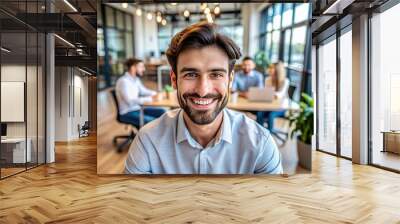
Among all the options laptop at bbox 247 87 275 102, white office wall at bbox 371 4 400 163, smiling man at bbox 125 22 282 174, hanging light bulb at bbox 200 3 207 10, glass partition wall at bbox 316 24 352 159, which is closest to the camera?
smiling man at bbox 125 22 282 174

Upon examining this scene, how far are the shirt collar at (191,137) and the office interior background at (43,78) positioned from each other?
51.4 inches

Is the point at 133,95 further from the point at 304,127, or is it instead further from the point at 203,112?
the point at 304,127

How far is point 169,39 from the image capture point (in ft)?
18.1

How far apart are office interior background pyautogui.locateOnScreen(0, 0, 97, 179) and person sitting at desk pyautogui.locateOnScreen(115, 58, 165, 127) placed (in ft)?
1.66

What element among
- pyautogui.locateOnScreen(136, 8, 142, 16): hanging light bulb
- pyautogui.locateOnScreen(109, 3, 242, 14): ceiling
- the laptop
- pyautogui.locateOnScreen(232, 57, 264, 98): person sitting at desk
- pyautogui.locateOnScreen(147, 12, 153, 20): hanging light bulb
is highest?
pyautogui.locateOnScreen(109, 3, 242, 14): ceiling

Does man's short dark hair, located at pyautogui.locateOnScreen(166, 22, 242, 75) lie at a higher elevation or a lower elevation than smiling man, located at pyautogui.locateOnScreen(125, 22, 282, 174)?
higher

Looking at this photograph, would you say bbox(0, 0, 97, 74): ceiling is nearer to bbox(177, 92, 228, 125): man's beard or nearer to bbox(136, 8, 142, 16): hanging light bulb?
bbox(136, 8, 142, 16): hanging light bulb

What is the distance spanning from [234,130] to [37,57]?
3.69 meters

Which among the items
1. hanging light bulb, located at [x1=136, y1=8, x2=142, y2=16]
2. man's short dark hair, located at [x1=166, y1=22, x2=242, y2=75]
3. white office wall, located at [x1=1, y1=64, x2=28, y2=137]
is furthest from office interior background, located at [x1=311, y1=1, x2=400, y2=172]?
white office wall, located at [x1=1, y1=64, x2=28, y2=137]

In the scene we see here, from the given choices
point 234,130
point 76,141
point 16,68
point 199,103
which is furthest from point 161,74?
point 16,68

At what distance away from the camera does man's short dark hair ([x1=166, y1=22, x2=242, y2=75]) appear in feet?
17.2

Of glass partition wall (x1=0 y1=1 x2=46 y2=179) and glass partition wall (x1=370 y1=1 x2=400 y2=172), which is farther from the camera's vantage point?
glass partition wall (x1=370 y1=1 x2=400 y2=172)

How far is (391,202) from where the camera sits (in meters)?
4.29

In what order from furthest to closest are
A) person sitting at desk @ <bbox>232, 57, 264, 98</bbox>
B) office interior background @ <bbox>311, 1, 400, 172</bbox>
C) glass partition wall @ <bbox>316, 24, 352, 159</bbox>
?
glass partition wall @ <bbox>316, 24, 352, 159</bbox> < office interior background @ <bbox>311, 1, 400, 172</bbox> < person sitting at desk @ <bbox>232, 57, 264, 98</bbox>
